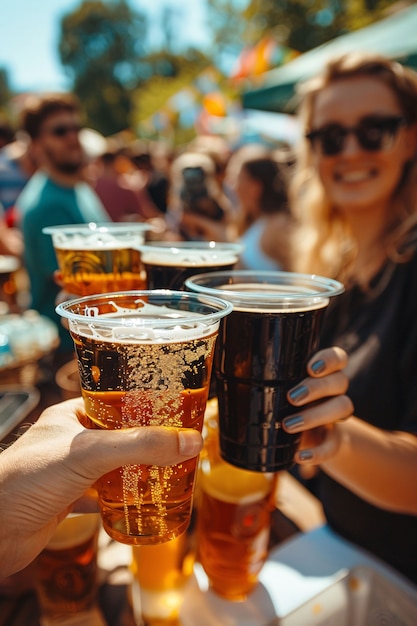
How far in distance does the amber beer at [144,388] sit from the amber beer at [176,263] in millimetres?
173

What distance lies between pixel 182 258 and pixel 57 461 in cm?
42

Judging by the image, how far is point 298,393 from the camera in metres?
0.72

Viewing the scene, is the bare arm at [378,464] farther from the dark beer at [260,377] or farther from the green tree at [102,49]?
the green tree at [102,49]

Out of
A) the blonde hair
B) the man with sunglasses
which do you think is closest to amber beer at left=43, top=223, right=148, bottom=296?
the blonde hair

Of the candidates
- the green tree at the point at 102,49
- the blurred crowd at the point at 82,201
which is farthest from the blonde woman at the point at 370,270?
the green tree at the point at 102,49

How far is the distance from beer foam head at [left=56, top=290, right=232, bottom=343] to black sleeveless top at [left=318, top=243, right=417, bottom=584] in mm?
881

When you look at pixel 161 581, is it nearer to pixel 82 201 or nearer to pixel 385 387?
pixel 385 387

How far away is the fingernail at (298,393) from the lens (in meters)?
0.72

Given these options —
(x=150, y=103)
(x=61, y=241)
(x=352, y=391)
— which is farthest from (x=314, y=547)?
(x=150, y=103)

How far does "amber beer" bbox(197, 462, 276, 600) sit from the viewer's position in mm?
953

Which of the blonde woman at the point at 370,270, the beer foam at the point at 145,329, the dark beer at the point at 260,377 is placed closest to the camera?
the beer foam at the point at 145,329

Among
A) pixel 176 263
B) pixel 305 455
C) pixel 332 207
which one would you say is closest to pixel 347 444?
pixel 305 455

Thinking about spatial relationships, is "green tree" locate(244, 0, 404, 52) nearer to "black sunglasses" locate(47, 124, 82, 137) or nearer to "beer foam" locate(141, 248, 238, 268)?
"black sunglasses" locate(47, 124, 82, 137)

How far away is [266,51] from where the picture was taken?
31.6ft
